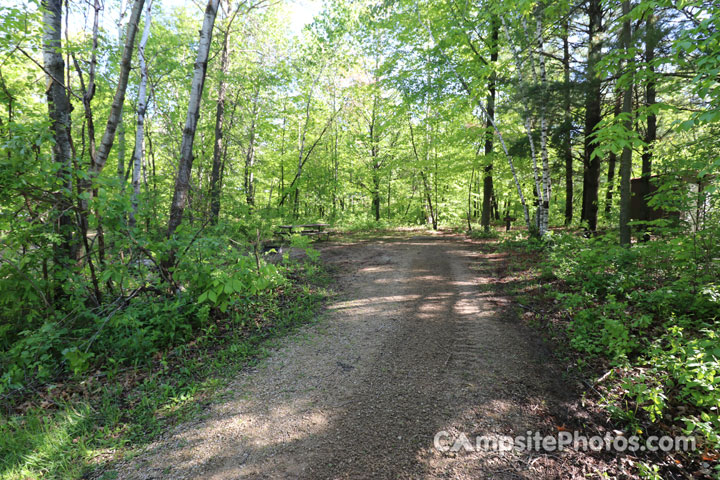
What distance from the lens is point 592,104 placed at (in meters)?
Answer: 9.38

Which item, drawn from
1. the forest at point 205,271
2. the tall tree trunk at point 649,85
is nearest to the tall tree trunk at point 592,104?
the forest at point 205,271

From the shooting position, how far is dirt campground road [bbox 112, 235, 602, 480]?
2.51 m

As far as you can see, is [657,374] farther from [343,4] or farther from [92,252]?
[343,4]

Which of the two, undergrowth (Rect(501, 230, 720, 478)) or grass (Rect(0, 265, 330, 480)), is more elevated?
undergrowth (Rect(501, 230, 720, 478))

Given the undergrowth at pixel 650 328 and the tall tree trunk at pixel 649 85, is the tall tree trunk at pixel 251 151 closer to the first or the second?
the undergrowth at pixel 650 328

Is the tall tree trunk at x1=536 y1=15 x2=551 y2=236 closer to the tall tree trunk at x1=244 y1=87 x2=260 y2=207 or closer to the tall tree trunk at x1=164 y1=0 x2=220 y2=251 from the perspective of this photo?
the tall tree trunk at x1=164 y1=0 x2=220 y2=251

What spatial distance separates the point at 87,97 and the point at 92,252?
2.53 metres

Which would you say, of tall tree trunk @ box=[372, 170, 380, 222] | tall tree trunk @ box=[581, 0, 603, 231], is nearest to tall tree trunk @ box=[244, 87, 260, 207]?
tall tree trunk @ box=[372, 170, 380, 222]

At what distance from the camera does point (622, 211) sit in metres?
6.71

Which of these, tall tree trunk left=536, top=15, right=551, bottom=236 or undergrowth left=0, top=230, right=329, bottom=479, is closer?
undergrowth left=0, top=230, right=329, bottom=479

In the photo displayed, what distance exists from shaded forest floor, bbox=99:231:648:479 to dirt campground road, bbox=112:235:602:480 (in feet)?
0.04

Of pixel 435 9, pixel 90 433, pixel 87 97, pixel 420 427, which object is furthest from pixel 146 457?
pixel 435 9

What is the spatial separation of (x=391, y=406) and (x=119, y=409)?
9.52ft

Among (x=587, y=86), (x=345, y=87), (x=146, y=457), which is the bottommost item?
(x=146, y=457)
